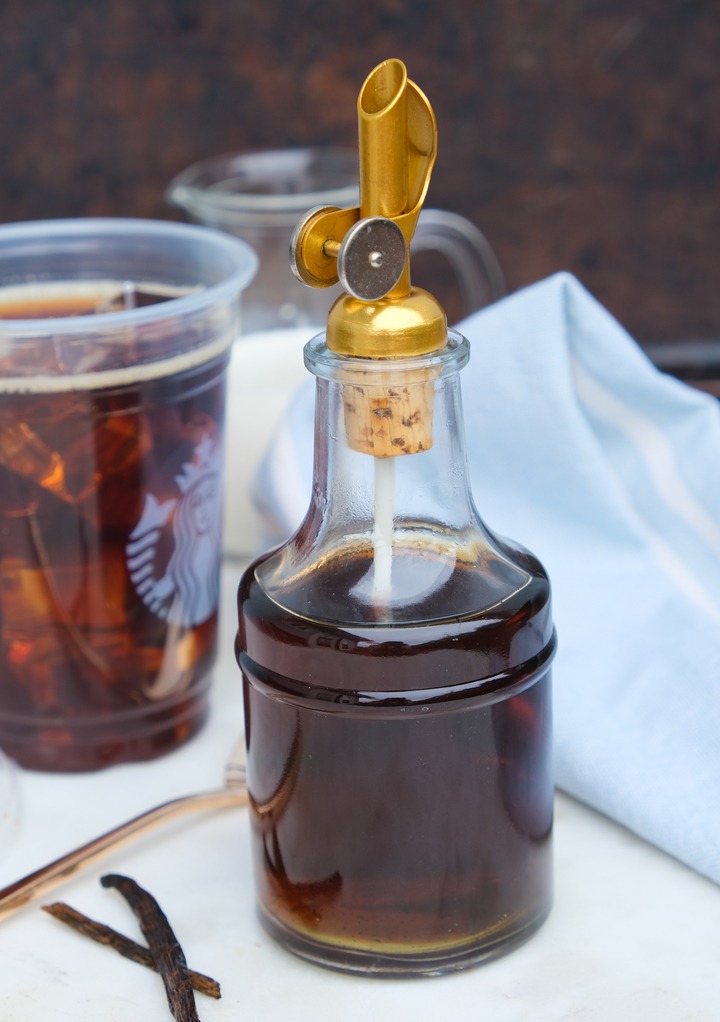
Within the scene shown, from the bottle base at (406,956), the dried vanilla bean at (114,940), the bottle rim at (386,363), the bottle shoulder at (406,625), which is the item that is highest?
the bottle rim at (386,363)

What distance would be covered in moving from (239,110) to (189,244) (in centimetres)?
28

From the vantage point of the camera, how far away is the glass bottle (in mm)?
329

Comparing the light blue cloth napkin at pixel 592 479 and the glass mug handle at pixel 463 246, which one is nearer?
the light blue cloth napkin at pixel 592 479

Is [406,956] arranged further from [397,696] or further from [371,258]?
[371,258]

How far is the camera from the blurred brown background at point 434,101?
2.38 ft

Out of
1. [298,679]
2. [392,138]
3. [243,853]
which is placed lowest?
[243,853]

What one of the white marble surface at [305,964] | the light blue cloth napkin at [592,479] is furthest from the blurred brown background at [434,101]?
the white marble surface at [305,964]

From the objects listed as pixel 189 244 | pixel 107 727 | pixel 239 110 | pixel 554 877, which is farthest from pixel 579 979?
pixel 239 110

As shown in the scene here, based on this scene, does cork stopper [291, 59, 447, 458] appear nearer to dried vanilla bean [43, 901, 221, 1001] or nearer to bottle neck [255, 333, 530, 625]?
bottle neck [255, 333, 530, 625]

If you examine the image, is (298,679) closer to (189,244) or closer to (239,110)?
(189,244)

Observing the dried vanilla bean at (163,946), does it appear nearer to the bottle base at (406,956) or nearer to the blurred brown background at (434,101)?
the bottle base at (406,956)

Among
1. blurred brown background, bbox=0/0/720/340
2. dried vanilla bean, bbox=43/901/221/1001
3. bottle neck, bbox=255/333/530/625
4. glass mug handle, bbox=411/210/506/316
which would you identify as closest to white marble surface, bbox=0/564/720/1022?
dried vanilla bean, bbox=43/901/221/1001

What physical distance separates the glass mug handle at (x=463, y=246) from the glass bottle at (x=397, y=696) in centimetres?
29

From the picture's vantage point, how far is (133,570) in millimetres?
Result: 449
